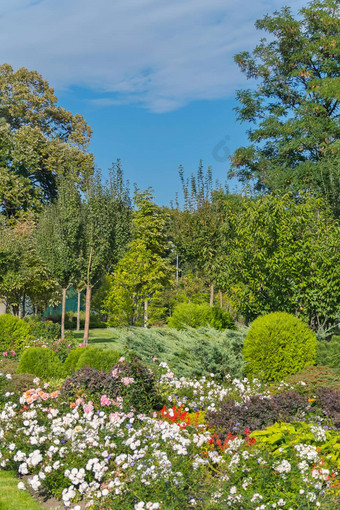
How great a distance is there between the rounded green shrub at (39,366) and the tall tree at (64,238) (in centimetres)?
755

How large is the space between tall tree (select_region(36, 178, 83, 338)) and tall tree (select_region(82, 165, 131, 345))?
311mm

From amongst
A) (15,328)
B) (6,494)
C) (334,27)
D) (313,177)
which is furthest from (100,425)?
(334,27)

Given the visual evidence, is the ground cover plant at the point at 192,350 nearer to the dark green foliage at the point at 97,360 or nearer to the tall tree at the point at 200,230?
the dark green foliage at the point at 97,360

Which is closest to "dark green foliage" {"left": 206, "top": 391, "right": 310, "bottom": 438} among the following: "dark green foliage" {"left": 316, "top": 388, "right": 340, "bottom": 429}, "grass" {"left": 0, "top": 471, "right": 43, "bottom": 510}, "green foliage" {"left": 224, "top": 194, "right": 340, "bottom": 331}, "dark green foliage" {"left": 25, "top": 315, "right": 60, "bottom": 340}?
"dark green foliage" {"left": 316, "top": 388, "right": 340, "bottom": 429}

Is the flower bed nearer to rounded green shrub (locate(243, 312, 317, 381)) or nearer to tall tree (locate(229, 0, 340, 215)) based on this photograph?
rounded green shrub (locate(243, 312, 317, 381))

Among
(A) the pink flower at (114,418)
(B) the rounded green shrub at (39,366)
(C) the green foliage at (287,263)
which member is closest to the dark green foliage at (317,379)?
(C) the green foliage at (287,263)

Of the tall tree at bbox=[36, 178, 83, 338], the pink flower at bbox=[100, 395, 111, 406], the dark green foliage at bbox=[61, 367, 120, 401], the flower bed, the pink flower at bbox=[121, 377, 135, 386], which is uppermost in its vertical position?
the tall tree at bbox=[36, 178, 83, 338]

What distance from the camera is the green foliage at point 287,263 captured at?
36.0 feet

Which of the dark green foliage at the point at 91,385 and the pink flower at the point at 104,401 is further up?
the dark green foliage at the point at 91,385

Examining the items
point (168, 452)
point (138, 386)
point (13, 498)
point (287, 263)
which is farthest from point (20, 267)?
point (168, 452)

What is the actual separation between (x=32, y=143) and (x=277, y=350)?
2559 centimetres

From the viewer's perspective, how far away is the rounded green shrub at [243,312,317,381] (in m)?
9.12

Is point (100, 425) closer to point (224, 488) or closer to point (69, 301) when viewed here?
point (224, 488)

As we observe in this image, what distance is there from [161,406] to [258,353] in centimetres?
283
